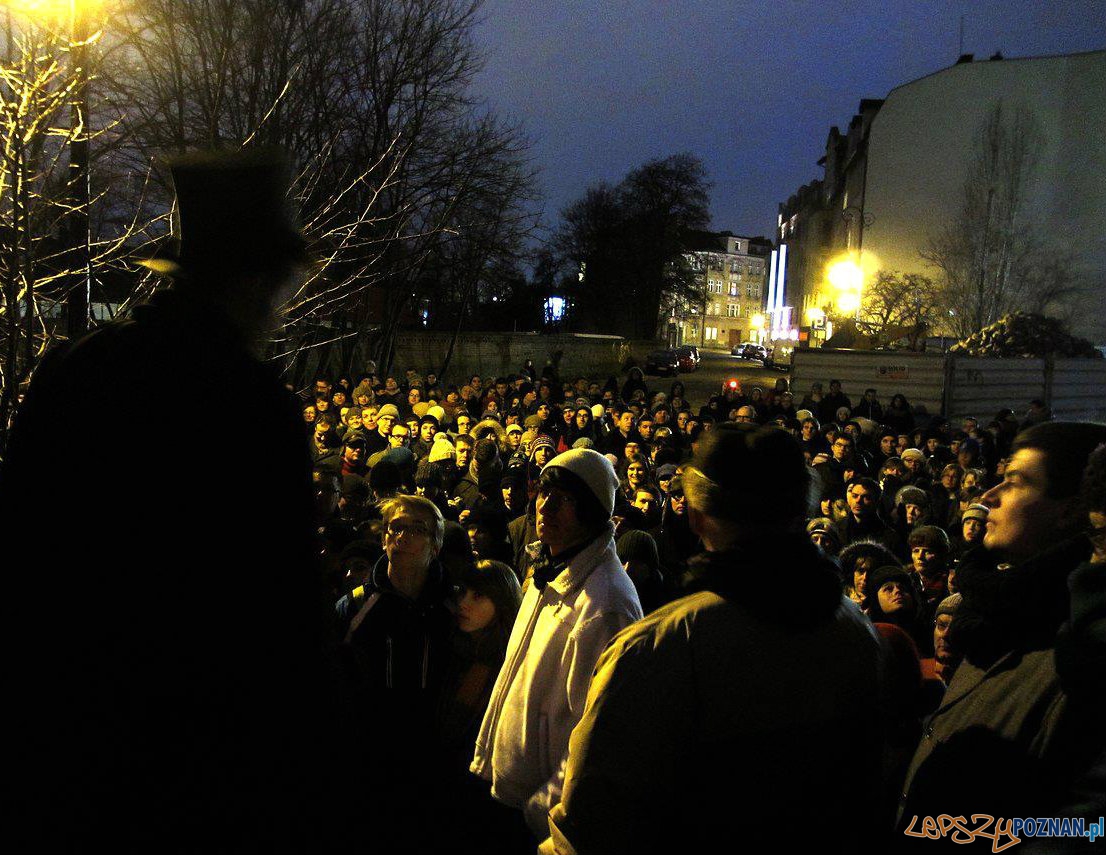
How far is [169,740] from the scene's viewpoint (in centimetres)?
107

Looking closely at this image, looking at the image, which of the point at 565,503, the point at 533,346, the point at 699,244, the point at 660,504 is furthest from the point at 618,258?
the point at 565,503

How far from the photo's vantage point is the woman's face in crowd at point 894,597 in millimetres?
4578

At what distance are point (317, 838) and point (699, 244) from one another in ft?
205

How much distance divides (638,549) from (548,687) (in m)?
2.44

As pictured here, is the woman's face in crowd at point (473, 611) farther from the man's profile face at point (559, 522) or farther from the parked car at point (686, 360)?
the parked car at point (686, 360)

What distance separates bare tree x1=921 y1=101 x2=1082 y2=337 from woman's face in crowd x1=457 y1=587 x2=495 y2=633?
37485 millimetres

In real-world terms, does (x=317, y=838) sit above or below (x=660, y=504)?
above

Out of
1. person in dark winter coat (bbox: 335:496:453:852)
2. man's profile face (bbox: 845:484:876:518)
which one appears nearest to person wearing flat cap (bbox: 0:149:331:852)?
person in dark winter coat (bbox: 335:496:453:852)

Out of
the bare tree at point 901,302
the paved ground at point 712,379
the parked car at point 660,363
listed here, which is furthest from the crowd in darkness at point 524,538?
the parked car at point 660,363

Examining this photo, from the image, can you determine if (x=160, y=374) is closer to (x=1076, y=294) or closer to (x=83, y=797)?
(x=83, y=797)

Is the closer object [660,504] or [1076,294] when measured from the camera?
[660,504]

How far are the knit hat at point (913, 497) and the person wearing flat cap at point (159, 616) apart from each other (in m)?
7.32

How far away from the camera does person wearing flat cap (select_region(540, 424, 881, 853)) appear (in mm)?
1750

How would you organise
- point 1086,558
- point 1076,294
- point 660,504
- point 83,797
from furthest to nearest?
point 1076,294 → point 660,504 → point 1086,558 → point 83,797
